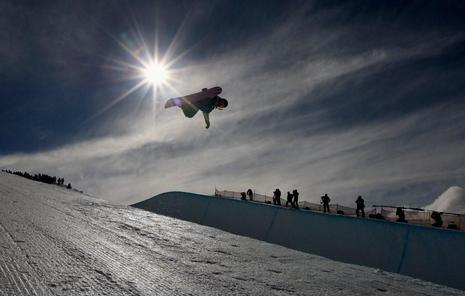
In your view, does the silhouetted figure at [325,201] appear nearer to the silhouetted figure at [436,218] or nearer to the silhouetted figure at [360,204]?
the silhouetted figure at [360,204]

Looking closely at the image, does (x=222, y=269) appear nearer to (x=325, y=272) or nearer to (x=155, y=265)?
(x=155, y=265)

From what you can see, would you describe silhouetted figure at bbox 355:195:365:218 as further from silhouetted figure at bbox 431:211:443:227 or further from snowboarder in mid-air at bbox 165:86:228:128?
snowboarder in mid-air at bbox 165:86:228:128

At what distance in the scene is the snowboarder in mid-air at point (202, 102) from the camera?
1241 cm

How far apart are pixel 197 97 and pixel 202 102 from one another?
27 centimetres

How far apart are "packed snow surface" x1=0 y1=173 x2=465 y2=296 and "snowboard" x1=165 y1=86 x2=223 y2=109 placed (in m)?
6.27

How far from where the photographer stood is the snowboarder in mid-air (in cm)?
1241

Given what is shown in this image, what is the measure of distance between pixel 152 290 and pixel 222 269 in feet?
5.70

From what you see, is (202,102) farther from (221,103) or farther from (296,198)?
(296,198)

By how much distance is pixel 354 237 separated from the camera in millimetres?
12969

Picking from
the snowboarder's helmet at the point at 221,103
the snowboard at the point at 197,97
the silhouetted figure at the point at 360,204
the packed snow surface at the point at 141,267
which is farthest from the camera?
the silhouetted figure at the point at 360,204

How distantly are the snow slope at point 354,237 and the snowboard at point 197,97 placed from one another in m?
7.19

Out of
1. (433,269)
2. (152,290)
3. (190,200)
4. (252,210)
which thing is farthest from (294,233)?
(152,290)

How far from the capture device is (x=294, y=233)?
592 inches

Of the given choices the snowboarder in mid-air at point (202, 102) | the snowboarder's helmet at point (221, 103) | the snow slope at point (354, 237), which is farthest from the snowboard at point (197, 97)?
the snow slope at point (354, 237)
